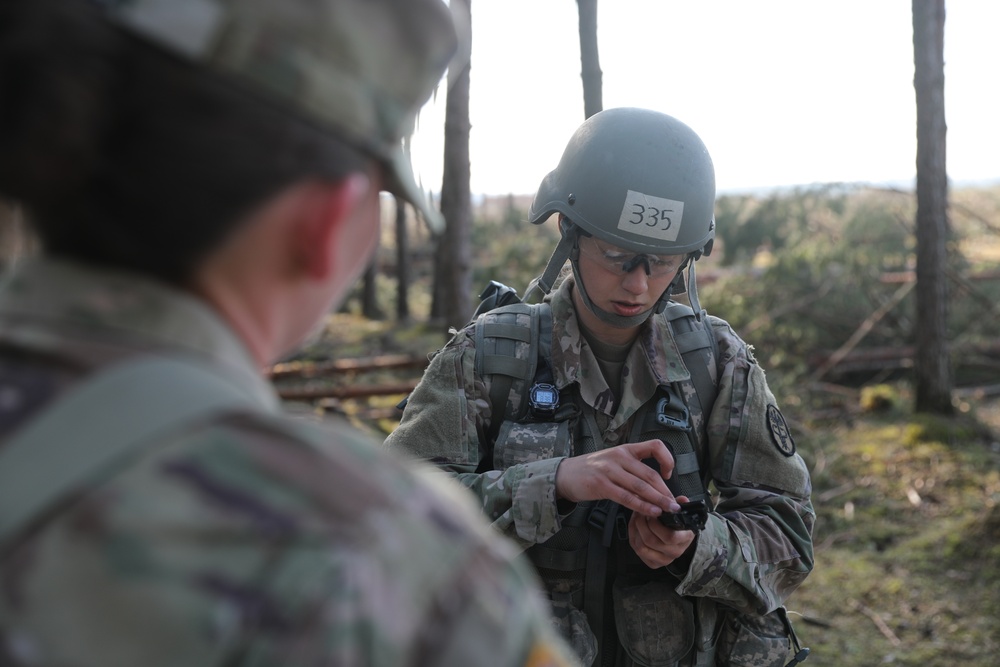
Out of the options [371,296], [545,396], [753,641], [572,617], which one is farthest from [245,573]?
[371,296]

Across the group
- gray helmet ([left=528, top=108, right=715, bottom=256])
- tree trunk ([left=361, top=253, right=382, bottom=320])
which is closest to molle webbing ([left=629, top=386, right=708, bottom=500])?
gray helmet ([left=528, top=108, right=715, bottom=256])

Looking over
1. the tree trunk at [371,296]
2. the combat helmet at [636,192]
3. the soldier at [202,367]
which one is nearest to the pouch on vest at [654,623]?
the combat helmet at [636,192]

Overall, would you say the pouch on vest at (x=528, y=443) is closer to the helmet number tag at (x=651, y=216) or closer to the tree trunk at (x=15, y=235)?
the helmet number tag at (x=651, y=216)

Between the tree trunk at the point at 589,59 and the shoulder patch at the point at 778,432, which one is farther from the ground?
the tree trunk at the point at 589,59

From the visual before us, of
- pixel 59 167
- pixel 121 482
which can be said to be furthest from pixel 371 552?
pixel 59 167

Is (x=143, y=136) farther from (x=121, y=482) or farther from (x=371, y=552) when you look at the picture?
(x=371, y=552)

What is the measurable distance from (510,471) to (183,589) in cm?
188

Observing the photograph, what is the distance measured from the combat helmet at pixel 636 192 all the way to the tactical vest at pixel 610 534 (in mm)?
271

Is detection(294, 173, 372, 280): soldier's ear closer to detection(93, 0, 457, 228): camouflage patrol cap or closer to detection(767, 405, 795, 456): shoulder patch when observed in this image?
detection(93, 0, 457, 228): camouflage patrol cap

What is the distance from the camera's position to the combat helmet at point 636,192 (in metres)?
2.91

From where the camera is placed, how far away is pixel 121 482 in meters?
0.77

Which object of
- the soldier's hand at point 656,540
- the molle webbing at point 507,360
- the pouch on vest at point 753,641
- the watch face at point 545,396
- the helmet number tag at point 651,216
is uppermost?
the helmet number tag at point 651,216

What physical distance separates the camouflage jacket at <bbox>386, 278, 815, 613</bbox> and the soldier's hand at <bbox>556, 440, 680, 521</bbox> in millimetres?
166

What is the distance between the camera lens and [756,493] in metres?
2.75
